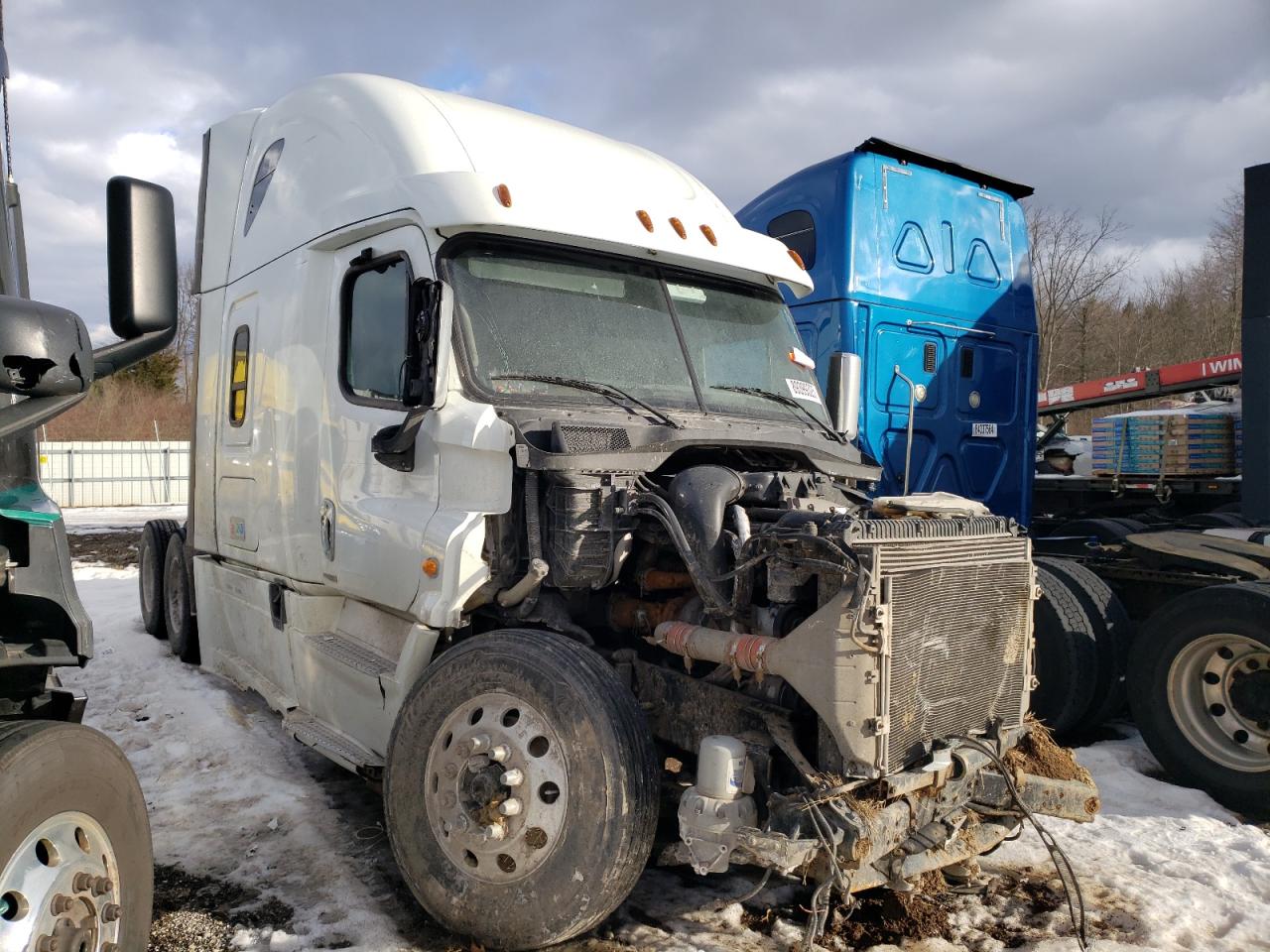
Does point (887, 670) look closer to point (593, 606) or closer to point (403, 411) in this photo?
point (593, 606)

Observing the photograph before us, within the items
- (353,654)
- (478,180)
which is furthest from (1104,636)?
(478,180)

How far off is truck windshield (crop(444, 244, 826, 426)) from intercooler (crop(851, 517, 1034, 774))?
55.1 inches

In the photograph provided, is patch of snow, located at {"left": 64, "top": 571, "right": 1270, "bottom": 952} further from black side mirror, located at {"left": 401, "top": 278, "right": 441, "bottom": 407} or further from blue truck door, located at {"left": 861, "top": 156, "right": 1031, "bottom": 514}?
blue truck door, located at {"left": 861, "top": 156, "right": 1031, "bottom": 514}

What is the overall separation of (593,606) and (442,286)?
1.51 meters

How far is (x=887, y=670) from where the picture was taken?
122 inches

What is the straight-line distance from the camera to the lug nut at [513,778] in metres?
3.36

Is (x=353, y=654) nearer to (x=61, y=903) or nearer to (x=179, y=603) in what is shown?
(x=61, y=903)

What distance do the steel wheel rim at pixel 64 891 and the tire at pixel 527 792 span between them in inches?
44.0

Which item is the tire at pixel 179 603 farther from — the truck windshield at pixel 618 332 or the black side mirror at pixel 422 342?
the truck windshield at pixel 618 332

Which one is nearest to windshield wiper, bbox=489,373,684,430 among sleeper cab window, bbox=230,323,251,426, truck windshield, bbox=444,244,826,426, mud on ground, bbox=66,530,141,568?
truck windshield, bbox=444,244,826,426

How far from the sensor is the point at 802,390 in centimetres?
501

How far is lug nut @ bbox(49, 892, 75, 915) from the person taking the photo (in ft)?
7.99

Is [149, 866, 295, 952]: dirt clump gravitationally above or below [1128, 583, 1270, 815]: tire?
below

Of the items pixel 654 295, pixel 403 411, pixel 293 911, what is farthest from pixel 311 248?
pixel 293 911
